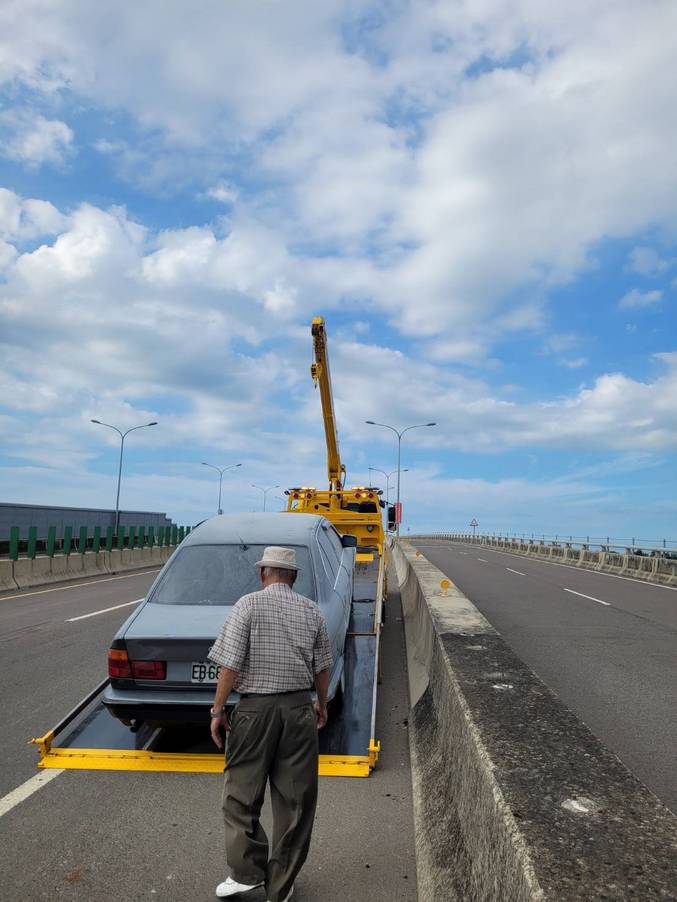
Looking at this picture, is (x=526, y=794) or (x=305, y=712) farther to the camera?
(x=305, y=712)

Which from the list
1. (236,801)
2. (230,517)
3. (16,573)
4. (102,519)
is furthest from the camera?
(102,519)

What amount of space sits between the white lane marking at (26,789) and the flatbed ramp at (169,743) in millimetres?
137

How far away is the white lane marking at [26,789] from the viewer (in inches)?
172

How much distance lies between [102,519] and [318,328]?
31329mm

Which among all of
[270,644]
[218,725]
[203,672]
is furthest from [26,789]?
[270,644]

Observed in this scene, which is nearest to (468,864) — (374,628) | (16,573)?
(374,628)

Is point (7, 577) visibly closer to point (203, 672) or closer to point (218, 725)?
point (203, 672)

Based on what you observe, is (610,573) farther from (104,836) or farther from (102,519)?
(102,519)

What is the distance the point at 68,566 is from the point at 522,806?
70.4ft

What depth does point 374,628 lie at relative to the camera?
8.23 meters

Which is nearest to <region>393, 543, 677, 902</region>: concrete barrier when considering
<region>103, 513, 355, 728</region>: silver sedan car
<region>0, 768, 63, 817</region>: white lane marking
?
<region>103, 513, 355, 728</region>: silver sedan car

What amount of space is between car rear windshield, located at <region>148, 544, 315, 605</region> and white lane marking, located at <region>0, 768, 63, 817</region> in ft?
4.60

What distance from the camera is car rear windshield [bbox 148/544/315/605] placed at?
5742 mm


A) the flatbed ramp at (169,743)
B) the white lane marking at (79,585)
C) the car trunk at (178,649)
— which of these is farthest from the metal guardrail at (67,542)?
the car trunk at (178,649)
